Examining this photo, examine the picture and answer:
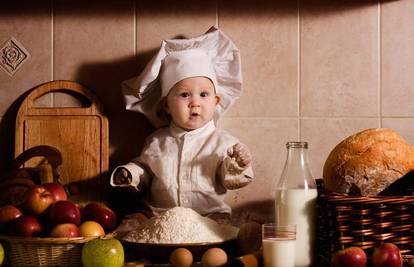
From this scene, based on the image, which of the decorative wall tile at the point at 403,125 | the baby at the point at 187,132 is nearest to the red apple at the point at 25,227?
the baby at the point at 187,132

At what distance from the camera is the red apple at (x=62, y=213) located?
1.16m

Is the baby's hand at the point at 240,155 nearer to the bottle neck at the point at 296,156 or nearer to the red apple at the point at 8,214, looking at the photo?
the bottle neck at the point at 296,156

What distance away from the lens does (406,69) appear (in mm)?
1572

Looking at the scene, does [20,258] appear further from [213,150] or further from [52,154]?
[213,150]

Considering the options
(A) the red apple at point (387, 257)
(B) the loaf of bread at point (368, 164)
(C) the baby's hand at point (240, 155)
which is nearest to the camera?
(A) the red apple at point (387, 257)

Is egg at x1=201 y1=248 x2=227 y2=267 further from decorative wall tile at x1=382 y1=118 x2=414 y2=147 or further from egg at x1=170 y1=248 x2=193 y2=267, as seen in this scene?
decorative wall tile at x1=382 y1=118 x2=414 y2=147

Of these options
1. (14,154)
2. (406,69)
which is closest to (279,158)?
(406,69)

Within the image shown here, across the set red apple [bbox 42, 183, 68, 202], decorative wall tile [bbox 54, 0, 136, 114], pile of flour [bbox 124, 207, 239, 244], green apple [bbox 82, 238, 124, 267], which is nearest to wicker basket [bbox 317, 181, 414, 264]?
pile of flour [bbox 124, 207, 239, 244]

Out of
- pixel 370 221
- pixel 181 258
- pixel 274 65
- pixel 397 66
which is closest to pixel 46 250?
pixel 181 258

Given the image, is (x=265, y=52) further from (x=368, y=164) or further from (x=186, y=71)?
(x=368, y=164)

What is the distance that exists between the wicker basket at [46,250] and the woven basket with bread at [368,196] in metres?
0.47

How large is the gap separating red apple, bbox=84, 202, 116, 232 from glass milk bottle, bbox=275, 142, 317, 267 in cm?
34

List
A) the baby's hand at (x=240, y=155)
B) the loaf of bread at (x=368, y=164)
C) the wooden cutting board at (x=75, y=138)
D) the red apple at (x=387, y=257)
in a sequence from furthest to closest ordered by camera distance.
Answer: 1. the wooden cutting board at (x=75, y=138)
2. the baby's hand at (x=240, y=155)
3. the loaf of bread at (x=368, y=164)
4. the red apple at (x=387, y=257)

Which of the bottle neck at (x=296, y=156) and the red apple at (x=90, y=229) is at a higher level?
the bottle neck at (x=296, y=156)
